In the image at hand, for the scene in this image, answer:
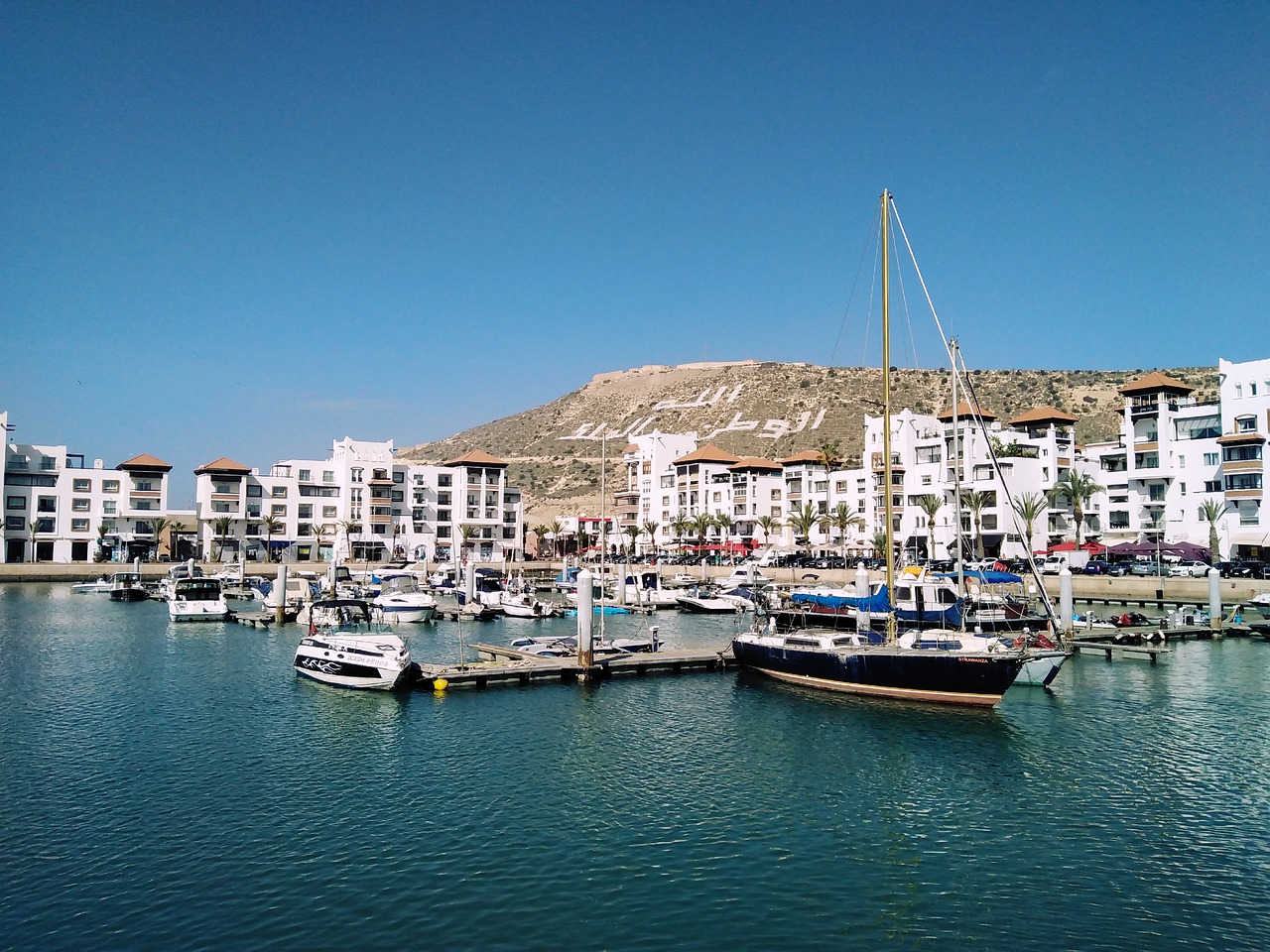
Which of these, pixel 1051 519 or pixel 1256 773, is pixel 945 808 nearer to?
pixel 1256 773

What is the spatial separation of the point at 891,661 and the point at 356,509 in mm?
107224

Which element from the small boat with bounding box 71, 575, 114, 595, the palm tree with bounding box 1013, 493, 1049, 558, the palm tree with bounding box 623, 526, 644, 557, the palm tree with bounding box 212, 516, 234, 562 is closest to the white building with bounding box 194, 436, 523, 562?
the palm tree with bounding box 212, 516, 234, 562

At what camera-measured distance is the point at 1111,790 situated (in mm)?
27812

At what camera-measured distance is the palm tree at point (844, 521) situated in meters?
120

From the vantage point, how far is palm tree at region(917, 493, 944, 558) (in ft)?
339

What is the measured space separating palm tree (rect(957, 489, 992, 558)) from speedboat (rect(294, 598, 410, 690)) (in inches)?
2895

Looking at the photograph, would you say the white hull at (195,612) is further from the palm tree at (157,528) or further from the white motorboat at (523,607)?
the palm tree at (157,528)

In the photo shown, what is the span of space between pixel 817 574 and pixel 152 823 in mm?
86416

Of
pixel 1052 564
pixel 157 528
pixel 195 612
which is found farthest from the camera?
pixel 157 528

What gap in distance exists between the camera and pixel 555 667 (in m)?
44.8

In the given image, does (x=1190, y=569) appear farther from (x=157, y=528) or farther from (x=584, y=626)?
(x=157, y=528)

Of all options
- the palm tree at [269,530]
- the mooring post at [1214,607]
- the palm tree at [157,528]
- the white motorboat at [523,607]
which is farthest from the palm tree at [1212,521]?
the palm tree at [157,528]

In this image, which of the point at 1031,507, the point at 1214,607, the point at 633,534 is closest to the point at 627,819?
the point at 1214,607

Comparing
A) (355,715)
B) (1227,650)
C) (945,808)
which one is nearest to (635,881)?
(945,808)
